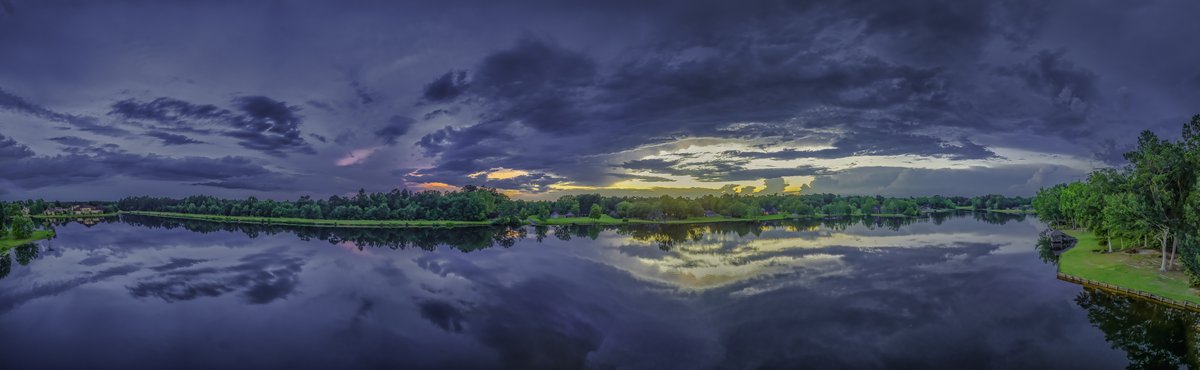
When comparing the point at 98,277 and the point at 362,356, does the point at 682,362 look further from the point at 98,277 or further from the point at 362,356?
the point at 98,277

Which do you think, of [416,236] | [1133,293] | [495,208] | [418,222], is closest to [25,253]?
[416,236]

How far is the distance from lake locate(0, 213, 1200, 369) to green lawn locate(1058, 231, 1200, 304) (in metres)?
2.57

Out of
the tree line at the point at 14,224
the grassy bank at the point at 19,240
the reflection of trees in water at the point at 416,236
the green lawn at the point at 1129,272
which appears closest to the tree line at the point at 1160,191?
the green lawn at the point at 1129,272

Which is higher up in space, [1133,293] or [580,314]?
[1133,293]

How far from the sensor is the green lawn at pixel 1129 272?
39406 mm

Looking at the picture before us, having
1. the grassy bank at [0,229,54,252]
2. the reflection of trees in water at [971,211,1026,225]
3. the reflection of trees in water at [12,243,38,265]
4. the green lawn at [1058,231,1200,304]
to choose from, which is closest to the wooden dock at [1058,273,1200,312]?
the green lawn at [1058,231,1200,304]

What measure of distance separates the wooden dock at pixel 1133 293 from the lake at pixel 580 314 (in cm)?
114

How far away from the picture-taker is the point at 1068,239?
3061 inches

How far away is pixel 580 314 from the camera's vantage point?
35875 mm

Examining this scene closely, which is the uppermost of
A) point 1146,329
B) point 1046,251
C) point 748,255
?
point 748,255

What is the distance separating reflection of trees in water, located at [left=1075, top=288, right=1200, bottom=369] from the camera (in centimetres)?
2662

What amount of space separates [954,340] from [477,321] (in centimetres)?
2891

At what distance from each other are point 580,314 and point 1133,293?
1677 inches

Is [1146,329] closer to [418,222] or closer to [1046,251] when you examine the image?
[1046,251]
